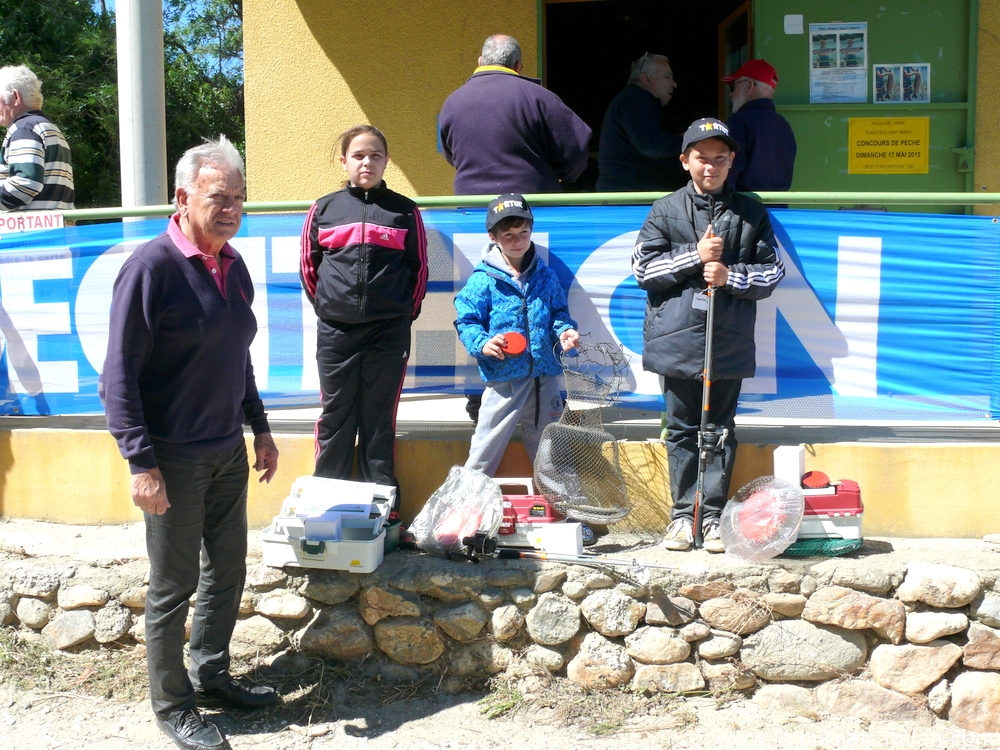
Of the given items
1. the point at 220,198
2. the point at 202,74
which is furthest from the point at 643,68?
the point at 202,74

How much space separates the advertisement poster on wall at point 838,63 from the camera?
279 inches

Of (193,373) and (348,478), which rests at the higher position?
(193,373)

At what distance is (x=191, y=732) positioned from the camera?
12.5 ft

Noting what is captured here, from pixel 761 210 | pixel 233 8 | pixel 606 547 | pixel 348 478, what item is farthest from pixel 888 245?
pixel 233 8

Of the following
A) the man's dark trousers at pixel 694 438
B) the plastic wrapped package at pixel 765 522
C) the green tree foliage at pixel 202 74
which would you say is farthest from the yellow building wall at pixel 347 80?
the green tree foliage at pixel 202 74

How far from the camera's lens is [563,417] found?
4535 mm

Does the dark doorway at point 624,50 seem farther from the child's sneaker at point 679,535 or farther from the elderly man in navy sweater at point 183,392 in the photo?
the elderly man in navy sweater at point 183,392

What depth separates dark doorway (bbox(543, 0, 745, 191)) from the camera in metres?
9.71

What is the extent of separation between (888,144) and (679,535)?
398 centimetres

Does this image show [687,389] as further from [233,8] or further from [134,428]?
[233,8]

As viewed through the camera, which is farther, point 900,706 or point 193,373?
point 900,706

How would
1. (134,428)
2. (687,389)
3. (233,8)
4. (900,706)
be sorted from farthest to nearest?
1. (233,8)
2. (687,389)
3. (900,706)
4. (134,428)

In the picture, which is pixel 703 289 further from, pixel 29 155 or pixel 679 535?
pixel 29 155

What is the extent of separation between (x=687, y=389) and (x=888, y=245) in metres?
1.18
